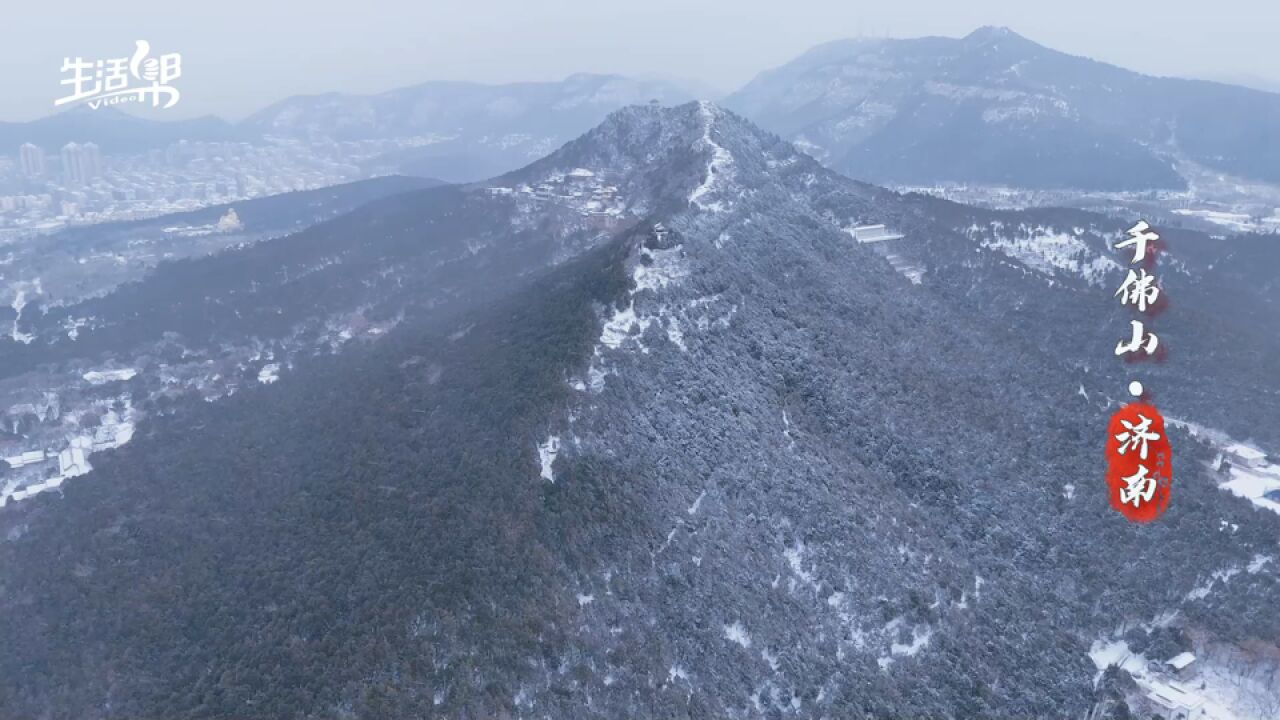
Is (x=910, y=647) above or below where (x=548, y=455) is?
below

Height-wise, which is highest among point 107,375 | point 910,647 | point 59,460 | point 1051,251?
point 1051,251

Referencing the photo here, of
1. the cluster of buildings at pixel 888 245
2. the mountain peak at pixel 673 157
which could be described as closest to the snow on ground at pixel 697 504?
the mountain peak at pixel 673 157

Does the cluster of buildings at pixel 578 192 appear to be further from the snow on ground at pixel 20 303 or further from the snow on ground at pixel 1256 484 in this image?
the snow on ground at pixel 1256 484

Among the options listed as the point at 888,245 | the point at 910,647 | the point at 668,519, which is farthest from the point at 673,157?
the point at 910,647

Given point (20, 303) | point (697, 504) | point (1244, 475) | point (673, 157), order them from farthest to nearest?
point (20, 303)
point (673, 157)
point (1244, 475)
point (697, 504)

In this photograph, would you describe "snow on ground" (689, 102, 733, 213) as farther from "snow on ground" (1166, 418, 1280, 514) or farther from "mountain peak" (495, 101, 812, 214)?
"snow on ground" (1166, 418, 1280, 514)

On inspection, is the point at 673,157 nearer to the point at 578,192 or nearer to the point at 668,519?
the point at 578,192

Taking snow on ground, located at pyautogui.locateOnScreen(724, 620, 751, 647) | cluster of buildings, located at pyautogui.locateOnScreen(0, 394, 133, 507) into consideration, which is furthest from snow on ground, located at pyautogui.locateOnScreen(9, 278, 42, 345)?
snow on ground, located at pyautogui.locateOnScreen(724, 620, 751, 647)
